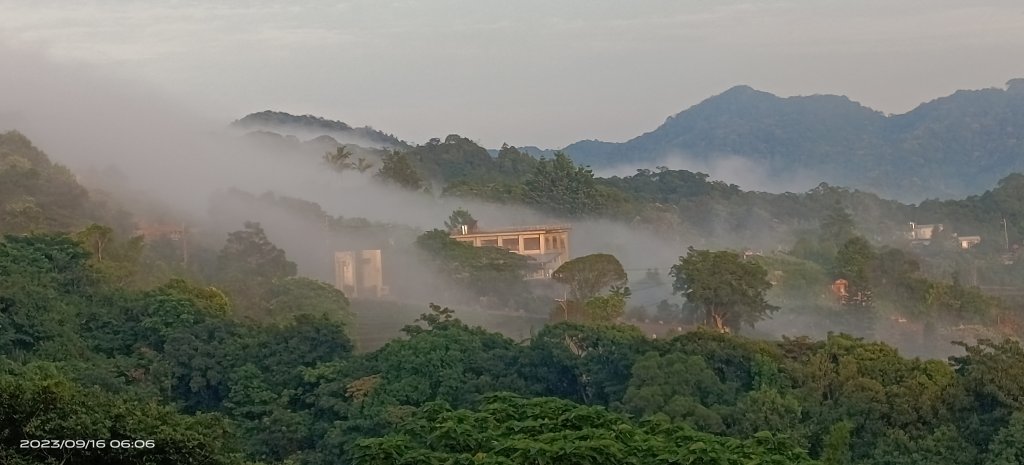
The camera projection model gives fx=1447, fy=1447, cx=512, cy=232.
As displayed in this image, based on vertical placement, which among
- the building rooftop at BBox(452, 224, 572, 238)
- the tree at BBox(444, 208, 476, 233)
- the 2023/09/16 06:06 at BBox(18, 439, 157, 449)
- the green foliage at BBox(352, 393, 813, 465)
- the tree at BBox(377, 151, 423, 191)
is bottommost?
the green foliage at BBox(352, 393, 813, 465)

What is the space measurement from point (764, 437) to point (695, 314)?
1937cm

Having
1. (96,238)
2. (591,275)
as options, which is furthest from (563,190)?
(96,238)

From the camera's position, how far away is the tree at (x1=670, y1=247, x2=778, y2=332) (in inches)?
1286

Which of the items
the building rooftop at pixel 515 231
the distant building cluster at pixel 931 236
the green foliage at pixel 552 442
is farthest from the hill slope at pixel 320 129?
the green foliage at pixel 552 442

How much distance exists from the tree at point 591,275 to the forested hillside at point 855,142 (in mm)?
115136

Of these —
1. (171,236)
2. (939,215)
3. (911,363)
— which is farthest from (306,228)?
(939,215)

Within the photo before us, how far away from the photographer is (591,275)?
116ft

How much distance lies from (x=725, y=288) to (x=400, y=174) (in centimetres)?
2587

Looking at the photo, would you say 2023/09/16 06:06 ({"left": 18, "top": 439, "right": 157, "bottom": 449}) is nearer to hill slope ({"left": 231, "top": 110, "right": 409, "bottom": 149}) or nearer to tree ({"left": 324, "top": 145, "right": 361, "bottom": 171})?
tree ({"left": 324, "top": 145, "right": 361, "bottom": 171})

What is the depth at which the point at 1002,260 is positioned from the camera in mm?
60812

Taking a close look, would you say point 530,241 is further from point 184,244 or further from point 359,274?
point 184,244

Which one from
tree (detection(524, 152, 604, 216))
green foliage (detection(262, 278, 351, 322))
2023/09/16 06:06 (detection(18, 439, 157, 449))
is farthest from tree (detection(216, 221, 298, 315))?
2023/09/16 06:06 (detection(18, 439, 157, 449))

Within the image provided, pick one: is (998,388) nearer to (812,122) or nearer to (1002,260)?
(1002,260)

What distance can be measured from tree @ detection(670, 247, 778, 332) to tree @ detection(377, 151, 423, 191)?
24.4 meters
